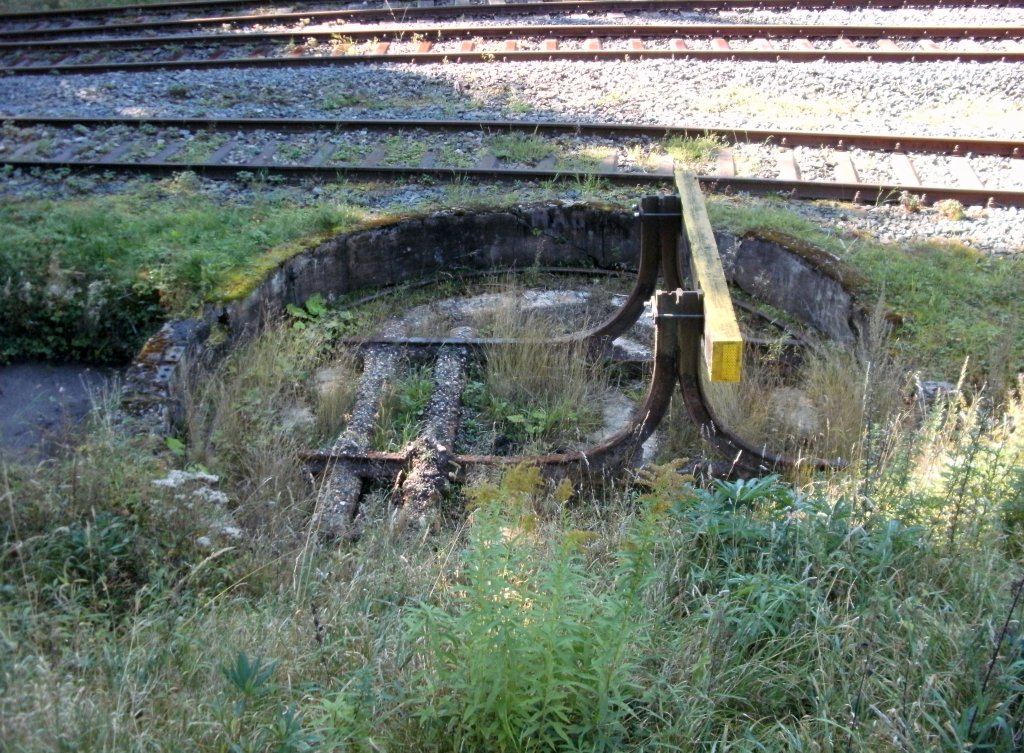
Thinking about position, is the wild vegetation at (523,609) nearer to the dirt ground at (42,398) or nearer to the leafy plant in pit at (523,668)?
the leafy plant in pit at (523,668)

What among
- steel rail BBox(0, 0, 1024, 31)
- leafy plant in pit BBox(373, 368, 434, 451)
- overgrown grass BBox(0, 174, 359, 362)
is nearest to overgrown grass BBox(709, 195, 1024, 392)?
leafy plant in pit BBox(373, 368, 434, 451)

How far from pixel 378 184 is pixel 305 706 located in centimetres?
648

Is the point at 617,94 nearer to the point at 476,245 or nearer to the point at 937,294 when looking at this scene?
the point at 476,245

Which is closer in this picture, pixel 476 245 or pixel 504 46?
pixel 476 245

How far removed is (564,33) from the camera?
12.3 meters

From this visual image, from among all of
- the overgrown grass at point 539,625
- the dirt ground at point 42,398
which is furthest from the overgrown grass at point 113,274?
the overgrown grass at point 539,625

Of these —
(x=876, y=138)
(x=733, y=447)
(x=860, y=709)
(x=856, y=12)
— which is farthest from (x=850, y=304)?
(x=856, y=12)

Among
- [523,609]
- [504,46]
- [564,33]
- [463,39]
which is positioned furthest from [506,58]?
[523,609]

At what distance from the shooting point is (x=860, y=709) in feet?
9.63

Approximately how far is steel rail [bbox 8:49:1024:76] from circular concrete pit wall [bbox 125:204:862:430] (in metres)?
4.44

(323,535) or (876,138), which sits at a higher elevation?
(876,138)

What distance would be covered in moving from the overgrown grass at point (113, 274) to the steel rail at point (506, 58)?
495cm

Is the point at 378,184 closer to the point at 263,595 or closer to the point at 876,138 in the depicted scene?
the point at 876,138

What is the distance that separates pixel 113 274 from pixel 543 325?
309cm
